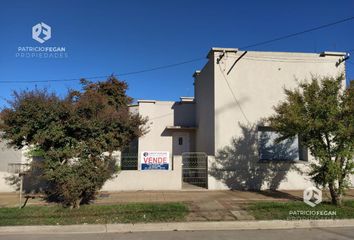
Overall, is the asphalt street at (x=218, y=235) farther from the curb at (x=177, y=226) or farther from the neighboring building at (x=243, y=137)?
the neighboring building at (x=243, y=137)

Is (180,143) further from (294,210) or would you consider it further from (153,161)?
(294,210)

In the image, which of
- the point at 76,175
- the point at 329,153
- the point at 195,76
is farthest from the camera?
the point at 195,76

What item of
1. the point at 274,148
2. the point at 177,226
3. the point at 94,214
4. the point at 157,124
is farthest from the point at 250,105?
the point at 94,214

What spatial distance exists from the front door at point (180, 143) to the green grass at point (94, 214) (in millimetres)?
8723

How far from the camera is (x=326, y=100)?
8406 millimetres

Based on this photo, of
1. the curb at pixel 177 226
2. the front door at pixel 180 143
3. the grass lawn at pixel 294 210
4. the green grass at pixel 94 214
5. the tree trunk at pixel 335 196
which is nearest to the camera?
the curb at pixel 177 226

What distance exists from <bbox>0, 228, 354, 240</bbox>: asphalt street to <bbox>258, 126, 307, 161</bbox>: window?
6.20 meters

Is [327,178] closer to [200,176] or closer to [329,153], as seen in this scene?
[329,153]

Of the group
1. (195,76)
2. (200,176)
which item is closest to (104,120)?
(200,176)

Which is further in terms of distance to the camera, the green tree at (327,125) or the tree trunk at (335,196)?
the tree trunk at (335,196)

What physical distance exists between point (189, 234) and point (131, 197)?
13.7ft

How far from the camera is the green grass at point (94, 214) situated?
706cm

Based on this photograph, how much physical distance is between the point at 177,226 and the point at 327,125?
16.8 feet

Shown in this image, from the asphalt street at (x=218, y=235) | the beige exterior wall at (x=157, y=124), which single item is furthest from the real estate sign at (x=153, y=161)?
the asphalt street at (x=218, y=235)
